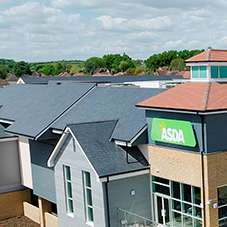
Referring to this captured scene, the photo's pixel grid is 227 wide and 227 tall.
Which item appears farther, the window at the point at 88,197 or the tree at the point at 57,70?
the tree at the point at 57,70

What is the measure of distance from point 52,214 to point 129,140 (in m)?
10.1

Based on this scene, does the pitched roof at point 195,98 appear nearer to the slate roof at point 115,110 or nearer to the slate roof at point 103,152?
the slate roof at point 115,110

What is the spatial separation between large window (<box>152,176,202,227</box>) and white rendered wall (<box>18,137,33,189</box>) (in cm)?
1036

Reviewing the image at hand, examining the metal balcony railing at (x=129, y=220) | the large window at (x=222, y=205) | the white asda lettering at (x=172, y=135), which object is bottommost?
the metal balcony railing at (x=129, y=220)

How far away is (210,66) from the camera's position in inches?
648

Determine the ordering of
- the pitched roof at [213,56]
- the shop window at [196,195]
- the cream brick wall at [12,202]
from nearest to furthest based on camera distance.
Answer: the shop window at [196,195], the pitched roof at [213,56], the cream brick wall at [12,202]

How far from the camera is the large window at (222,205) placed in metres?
15.2

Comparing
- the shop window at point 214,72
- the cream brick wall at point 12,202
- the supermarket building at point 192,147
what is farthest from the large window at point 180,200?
the cream brick wall at point 12,202

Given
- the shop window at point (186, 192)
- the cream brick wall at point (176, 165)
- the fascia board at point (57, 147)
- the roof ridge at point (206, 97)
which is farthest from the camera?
the fascia board at point (57, 147)

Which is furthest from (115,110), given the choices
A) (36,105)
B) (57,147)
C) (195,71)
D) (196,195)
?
(36,105)

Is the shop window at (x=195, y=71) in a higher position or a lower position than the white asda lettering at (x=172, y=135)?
higher

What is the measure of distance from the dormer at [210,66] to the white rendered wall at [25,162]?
1258 centimetres

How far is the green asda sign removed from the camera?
14.9 metres

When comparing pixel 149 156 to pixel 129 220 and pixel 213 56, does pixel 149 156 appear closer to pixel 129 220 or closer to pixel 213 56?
pixel 129 220
